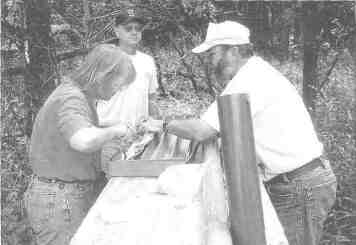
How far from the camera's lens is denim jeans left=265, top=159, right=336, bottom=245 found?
3303mm

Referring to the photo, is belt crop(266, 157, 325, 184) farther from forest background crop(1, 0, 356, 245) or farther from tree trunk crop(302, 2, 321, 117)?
tree trunk crop(302, 2, 321, 117)

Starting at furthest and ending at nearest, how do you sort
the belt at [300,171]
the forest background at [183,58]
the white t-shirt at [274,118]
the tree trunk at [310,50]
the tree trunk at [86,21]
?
1. the tree trunk at [310,50]
2. the tree trunk at [86,21]
3. the forest background at [183,58]
4. the belt at [300,171]
5. the white t-shirt at [274,118]

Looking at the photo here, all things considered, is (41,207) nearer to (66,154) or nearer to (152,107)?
(66,154)

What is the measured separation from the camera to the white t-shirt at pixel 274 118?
10.1ft

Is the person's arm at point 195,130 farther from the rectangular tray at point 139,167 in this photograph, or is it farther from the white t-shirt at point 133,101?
the white t-shirt at point 133,101

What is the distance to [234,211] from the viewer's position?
2.22 meters

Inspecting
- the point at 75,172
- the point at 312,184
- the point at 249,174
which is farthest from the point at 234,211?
the point at 312,184

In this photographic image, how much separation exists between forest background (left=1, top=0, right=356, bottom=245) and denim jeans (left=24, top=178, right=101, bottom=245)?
238 cm

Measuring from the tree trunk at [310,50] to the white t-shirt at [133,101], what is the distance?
101 inches

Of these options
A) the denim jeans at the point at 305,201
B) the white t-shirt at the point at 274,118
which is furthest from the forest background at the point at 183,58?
the white t-shirt at the point at 274,118

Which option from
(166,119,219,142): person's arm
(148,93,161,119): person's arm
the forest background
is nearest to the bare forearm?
(166,119,219,142): person's arm

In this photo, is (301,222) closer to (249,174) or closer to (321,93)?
(249,174)

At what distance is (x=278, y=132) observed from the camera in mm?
3141

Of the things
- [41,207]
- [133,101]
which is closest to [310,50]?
[133,101]
